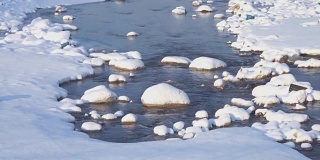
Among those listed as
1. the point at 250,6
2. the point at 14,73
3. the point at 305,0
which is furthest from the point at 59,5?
the point at 14,73

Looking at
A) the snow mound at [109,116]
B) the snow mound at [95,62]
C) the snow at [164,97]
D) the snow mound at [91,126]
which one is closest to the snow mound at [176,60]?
the snow mound at [95,62]

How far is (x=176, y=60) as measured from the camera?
1294cm

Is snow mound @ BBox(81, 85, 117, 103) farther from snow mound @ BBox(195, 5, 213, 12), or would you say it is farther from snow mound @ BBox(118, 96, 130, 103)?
snow mound @ BBox(195, 5, 213, 12)

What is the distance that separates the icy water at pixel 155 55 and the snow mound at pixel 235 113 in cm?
12

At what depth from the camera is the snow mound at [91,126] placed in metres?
8.82

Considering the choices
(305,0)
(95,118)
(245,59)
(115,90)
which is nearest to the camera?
(95,118)

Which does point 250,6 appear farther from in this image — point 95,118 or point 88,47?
point 95,118

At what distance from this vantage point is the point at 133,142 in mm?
8258

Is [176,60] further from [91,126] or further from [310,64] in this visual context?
[91,126]

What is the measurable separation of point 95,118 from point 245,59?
5002mm

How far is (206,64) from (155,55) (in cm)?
182

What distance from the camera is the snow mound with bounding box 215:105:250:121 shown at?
361 inches

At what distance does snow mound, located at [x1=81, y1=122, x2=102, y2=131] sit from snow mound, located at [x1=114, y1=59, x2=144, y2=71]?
3.68 m

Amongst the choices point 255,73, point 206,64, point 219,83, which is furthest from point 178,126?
point 206,64
